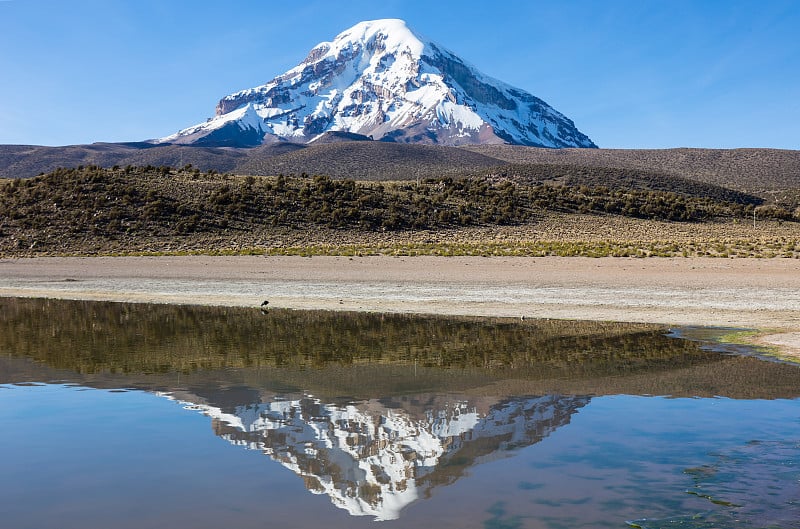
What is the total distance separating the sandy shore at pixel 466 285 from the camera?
73.9ft

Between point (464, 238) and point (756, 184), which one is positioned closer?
point (464, 238)

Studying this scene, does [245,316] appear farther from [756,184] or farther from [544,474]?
[756,184]

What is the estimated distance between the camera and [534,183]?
286 feet

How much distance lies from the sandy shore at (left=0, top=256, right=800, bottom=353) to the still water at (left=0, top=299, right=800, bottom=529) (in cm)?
604

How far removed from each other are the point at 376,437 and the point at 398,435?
0.27m

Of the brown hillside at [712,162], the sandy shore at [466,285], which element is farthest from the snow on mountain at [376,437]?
the brown hillside at [712,162]

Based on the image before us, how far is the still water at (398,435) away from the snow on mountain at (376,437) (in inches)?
1.3

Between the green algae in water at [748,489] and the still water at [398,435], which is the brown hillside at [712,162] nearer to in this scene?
the still water at [398,435]

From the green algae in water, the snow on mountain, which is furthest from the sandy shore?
the snow on mountain

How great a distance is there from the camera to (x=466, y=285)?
30281mm

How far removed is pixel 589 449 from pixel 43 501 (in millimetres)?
5296

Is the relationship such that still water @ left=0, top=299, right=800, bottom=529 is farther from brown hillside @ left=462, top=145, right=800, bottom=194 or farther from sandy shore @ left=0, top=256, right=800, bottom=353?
brown hillside @ left=462, top=145, right=800, bottom=194

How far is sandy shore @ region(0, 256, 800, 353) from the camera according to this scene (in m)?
22.5

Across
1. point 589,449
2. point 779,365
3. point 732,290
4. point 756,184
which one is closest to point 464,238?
point 732,290
